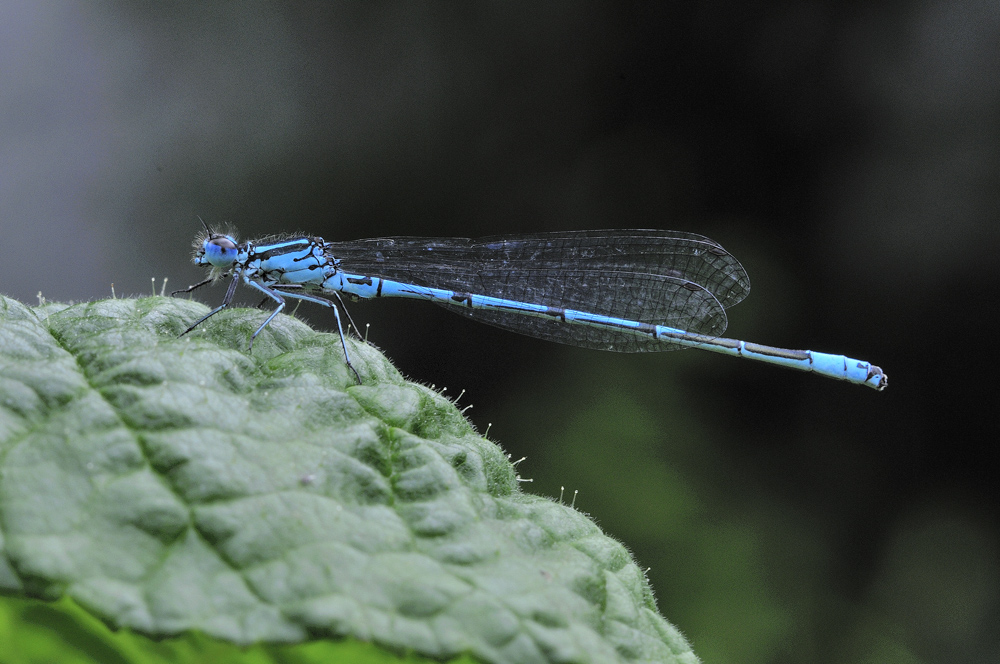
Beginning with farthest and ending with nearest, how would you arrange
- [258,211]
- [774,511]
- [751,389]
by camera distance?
1. [258,211]
2. [751,389]
3. [774,511]

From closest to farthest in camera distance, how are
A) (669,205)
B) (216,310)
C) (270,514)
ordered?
(270,514)
(216,310)
(669,205)

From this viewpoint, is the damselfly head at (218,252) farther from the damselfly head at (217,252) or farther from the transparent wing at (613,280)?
the transparent wing at (613,280)

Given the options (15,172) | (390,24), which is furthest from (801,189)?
(15,172)

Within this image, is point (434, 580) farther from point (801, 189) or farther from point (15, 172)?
point (15, 172)

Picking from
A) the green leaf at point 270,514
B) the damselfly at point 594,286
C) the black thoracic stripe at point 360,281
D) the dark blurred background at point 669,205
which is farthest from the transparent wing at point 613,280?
the green leaf at point 270,514

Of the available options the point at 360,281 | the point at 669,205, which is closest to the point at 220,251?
the point at 360,281

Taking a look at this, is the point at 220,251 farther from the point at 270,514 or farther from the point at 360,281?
the point at 270,514

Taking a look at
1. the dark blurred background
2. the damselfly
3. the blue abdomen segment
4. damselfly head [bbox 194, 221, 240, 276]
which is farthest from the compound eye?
the dark blurred background
